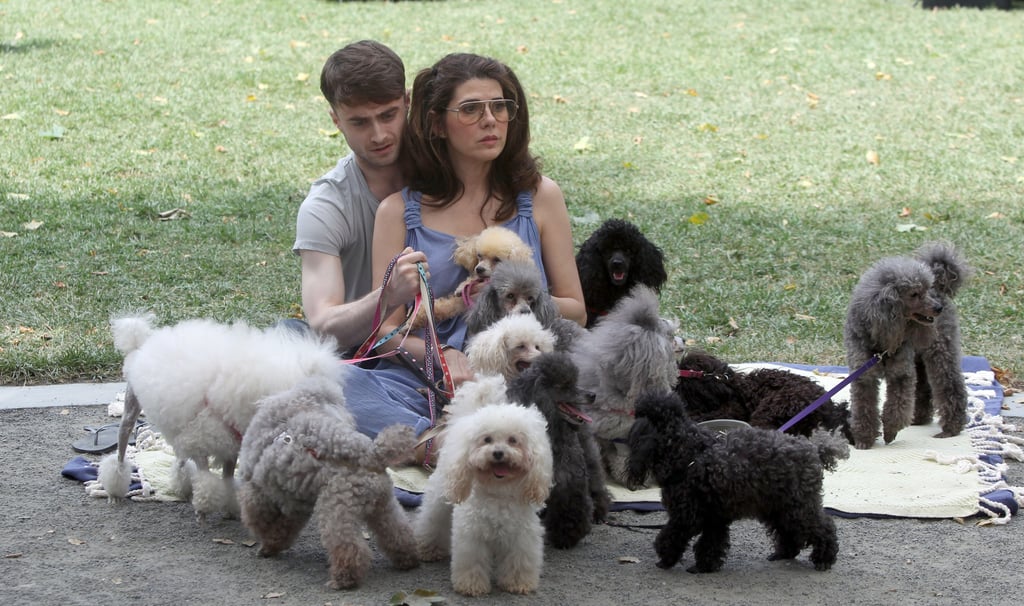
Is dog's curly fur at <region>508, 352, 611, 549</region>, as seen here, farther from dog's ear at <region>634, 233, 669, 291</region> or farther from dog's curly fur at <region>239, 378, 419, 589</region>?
dog's ear at <region>634, 233, 669, 291</region>

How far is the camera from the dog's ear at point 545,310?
4.31 m

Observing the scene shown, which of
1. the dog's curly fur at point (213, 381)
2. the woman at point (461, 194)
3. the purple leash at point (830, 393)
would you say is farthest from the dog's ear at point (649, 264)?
the dog's curly fur at point (213, 381)

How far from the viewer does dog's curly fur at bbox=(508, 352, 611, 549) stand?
143 inches

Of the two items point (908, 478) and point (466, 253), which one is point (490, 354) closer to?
point (466, 253)

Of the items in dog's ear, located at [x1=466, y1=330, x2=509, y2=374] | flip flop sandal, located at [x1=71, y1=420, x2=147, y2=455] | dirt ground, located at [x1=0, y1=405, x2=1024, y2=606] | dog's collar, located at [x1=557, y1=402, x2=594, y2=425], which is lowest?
dirt ground, located at [x1=0, y1=405, x2=1024, y2=606]

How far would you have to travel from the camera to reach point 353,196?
16.1 feet

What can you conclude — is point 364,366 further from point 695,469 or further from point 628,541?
point 695,469

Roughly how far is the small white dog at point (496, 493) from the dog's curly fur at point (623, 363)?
765mm

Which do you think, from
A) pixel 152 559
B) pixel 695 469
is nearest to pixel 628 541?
pixel 695 469

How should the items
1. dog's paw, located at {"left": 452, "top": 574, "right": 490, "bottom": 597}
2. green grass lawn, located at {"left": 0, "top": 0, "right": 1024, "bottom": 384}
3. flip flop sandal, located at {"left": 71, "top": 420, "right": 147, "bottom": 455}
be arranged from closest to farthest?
1. dog's paw, located at {"left": 452, "top": 574, "right": 490, "bottom": 597}
2. flip flop sandal, located at {"left": 71, "top": 420, "right": 147, "bottom": 455}
3. green grass lawn, located at {"left": 0, "top": 0, "right": 1024, "bottom": 384}

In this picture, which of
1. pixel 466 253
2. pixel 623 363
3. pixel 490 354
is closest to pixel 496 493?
→ pixel 490 354

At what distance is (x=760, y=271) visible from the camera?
7.85m

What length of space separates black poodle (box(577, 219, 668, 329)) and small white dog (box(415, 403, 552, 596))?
1.88 meters

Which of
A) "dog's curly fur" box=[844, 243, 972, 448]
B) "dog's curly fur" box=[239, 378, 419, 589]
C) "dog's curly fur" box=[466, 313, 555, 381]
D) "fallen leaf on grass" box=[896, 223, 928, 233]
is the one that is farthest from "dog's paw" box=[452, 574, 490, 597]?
"fallen leaf on grass" box=[896, 223, 928, 233]
